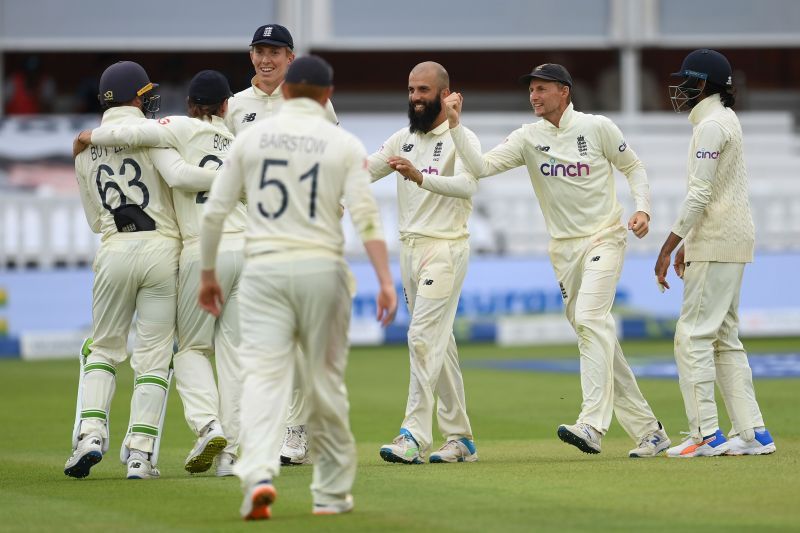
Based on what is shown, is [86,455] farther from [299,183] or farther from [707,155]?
[707,155]

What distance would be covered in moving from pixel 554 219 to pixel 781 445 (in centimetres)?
218

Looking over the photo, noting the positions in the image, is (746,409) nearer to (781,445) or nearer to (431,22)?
(781,445)

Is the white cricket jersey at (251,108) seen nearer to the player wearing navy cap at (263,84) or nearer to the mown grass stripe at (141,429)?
the player wearing navy cap at (263,84)

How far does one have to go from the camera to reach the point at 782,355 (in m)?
18.7

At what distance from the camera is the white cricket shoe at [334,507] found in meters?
7.18

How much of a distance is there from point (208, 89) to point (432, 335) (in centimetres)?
212

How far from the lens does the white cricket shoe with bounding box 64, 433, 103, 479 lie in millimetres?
8781

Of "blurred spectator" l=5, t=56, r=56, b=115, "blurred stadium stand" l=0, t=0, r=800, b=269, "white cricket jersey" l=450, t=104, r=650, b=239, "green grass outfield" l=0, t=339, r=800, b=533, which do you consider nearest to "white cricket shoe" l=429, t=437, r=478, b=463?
"green grass outfield" l=0, t=339, r=800, b=533

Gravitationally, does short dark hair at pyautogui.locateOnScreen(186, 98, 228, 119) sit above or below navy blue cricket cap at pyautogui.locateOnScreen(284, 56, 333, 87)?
below

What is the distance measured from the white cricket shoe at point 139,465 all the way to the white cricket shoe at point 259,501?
1.95 m

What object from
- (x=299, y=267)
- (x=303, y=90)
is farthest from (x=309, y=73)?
(x=299, y=267)

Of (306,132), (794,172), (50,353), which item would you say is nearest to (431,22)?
(794,172)

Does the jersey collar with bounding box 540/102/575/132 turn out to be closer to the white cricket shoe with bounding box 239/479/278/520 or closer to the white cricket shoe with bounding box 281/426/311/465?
the white cricket shoe with bounding box 281/426/311/465

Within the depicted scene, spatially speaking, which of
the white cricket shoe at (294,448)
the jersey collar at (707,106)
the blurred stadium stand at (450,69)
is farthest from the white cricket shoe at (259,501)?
the blurred stadium stand at (450,69)
